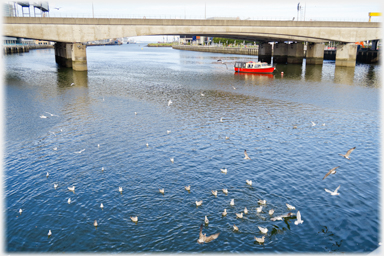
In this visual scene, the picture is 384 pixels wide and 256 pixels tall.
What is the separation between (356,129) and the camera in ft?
104

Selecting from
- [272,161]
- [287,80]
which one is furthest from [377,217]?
[287,80]

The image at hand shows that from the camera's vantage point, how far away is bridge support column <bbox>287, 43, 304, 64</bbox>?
104312 mm

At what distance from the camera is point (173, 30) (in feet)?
241

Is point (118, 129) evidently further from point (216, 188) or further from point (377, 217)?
point (377, 217)

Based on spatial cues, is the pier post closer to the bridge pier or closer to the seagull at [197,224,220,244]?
the bridge pier

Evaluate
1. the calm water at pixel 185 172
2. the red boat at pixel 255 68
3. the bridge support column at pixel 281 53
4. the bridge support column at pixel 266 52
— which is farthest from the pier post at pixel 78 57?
the bridge support column at pixel 266 52

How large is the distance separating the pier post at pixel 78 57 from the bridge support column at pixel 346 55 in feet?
226

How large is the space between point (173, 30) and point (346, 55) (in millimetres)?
50227

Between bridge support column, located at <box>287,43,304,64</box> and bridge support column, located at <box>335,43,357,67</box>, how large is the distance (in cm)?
1668

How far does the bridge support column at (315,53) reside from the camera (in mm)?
94188

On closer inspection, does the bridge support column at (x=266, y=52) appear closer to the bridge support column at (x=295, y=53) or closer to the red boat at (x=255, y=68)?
the bridge support column at (x=295, y=53)

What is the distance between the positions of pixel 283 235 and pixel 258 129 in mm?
17436

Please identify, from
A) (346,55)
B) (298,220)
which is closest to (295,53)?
(346,55)

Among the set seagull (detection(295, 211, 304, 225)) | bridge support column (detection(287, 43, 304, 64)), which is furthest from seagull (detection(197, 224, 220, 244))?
bridge support column (detection(287, 43, 304, 64))
